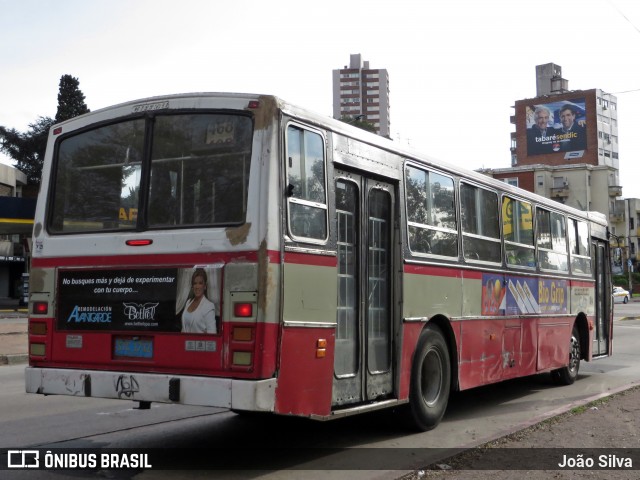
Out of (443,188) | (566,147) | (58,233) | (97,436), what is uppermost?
(566,147)

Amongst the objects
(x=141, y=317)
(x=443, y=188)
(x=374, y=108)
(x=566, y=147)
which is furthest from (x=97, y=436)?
(x=374, y=108)

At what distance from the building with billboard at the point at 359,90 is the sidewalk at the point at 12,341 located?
14455cm

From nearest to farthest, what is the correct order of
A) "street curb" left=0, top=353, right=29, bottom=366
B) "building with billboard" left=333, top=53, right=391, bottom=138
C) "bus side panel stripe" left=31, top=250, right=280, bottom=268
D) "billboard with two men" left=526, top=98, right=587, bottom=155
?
1. "bus side panel stripe" left=31, top=250, right=280, bottom=268
2. "street curb" left=0, top=353, right=29, bottom=366
3. "billboard with two men" left=526, top=98, right=587, bottom=155
4. "building with billboard" left=333, top=53, right=391, bottom=138

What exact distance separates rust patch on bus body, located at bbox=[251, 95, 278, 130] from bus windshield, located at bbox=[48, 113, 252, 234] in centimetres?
11

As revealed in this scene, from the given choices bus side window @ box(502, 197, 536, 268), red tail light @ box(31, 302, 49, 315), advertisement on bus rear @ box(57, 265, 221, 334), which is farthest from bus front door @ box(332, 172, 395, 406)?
bus side window @ box(502, 197, 536, 268)

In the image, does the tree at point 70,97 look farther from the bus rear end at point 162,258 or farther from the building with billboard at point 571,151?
the building with billboard at point 571,151

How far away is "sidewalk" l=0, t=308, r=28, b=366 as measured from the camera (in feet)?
51.3

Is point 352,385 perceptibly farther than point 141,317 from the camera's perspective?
Yes

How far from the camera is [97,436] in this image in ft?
25.8

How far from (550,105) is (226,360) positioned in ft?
326

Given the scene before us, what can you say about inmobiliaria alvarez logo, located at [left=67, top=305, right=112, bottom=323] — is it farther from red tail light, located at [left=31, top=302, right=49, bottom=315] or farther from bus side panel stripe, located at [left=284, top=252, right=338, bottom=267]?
bus side panel stripe, located at [left=284, top=252, right=338, bottom=267]

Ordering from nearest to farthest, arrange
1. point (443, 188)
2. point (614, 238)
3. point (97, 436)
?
point (97, 436) < point (443, 188) < point (614, 238)

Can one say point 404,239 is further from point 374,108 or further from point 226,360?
point 374,108

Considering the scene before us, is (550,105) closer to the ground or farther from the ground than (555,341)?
farther from the ground
